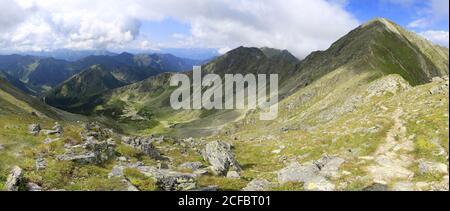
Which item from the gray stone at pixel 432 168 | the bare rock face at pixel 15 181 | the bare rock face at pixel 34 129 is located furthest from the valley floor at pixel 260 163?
the bare rock face at pixel 34 129

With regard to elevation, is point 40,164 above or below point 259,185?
above

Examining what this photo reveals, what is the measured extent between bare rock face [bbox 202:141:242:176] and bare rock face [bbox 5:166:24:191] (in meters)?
Result: 18.8

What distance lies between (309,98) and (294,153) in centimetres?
13677

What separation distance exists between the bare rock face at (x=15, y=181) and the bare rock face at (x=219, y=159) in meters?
18.8

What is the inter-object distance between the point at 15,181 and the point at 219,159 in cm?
2240

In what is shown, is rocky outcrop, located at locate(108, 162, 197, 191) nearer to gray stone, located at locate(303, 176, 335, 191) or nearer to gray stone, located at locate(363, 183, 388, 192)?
gray stone, located at locate(303, 176, 335, 191)

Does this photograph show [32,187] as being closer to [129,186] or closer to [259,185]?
[129,186]

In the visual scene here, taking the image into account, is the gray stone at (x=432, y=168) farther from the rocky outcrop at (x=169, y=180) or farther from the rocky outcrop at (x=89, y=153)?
the rocky outcrop at (x=89, y=153)

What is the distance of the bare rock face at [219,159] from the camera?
40659mm

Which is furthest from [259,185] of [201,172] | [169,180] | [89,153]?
[89,153]

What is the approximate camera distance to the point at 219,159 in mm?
43062

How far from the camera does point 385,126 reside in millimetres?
51031

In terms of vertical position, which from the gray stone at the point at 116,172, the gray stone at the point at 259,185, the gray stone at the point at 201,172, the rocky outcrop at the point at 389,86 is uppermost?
the rocky outcrop at the point at 389,86

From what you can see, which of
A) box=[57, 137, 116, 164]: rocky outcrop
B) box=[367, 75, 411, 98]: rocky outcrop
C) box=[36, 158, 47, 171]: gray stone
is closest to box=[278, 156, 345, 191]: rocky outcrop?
box=[57, 137, 116, 164]: rocky outcrop
